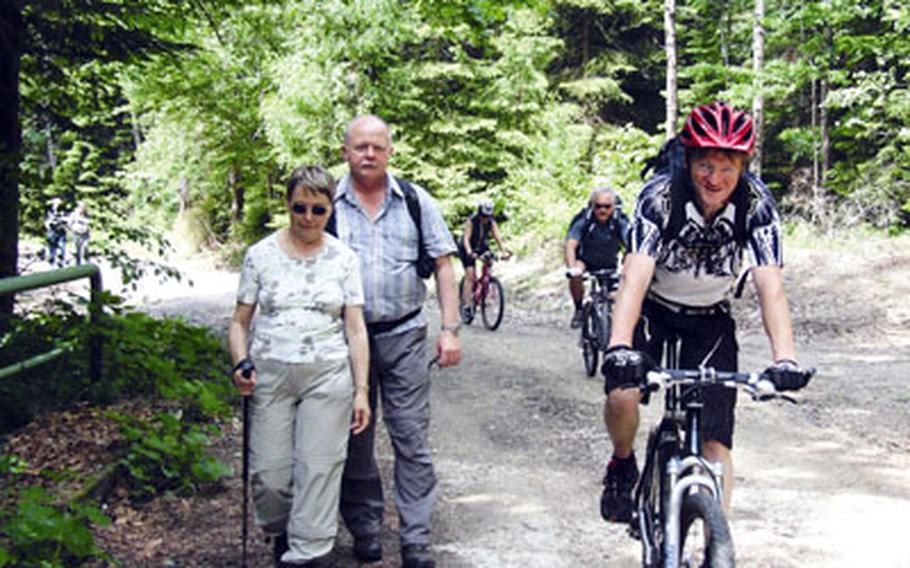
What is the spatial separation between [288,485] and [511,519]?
5.72ft

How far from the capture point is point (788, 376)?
310 centimetres

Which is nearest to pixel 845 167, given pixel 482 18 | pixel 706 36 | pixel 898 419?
pixel 706 36

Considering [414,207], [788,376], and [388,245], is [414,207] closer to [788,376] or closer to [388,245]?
[388,245]

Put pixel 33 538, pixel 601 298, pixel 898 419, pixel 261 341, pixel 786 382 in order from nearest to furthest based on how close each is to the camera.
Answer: pixel 786 382
pixel 33 538
pixel 261 341
pixel 898 419
pixel 601 298

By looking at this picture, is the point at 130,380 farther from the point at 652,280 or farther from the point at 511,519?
the point at 652,280

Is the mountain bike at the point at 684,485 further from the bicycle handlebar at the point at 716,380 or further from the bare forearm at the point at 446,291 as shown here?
the bare forearm at the point at 446,291

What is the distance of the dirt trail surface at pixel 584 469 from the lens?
478 cm

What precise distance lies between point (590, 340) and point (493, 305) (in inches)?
175

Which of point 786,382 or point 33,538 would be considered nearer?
point 786,382

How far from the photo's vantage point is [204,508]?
17.7 ft

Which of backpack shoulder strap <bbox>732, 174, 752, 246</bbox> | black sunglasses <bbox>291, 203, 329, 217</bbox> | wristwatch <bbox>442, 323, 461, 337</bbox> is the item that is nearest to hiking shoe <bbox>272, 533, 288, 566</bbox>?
wristwatch <bbox>442, 323, 461, 337</bbox>

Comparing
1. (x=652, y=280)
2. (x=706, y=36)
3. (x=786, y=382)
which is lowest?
(x=786, y=382)

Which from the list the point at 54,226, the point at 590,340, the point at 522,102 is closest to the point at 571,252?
the point at 590,340

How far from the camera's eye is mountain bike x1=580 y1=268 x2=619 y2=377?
31.2 ft
